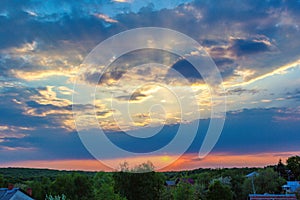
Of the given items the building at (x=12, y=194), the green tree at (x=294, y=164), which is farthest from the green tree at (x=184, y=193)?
the green tree at (x=294, y=164)

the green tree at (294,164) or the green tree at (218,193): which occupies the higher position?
the green tree at (294,164)

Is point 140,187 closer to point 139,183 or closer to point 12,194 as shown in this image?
point 139,183

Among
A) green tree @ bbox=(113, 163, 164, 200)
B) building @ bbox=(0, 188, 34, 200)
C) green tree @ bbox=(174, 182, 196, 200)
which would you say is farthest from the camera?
green tree @ bbox=(113, 163, 164, 200)

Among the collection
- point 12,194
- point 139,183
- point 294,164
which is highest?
point 294,164

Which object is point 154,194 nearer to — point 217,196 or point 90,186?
point 217,196

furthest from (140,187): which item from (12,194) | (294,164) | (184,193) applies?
(294,164)

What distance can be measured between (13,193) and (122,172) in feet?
70.8

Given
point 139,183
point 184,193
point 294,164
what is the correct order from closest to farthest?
point 184,193 < point 139,183 < point 294,164

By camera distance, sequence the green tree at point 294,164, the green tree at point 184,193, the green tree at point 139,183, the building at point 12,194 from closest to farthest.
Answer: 1. the building at point 12,194
2. the green tree at point 184,193
3. the green tree at point 139,183
4. the green tree at point 294,164

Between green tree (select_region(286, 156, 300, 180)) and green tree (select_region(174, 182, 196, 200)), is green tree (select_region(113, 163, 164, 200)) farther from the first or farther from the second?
green tree (select_region(286, 156, 300, 180))

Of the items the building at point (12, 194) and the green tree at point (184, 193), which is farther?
the green tree at point (184, 193)

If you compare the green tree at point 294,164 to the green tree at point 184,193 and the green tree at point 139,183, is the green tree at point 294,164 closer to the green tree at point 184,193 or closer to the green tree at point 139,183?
the green tree at point 139,183

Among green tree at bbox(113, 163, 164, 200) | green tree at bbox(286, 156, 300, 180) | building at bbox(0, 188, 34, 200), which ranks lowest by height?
building at bbox(0, 188, 34, 200)

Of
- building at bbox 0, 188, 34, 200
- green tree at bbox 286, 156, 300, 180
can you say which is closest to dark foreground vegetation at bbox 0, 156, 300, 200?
building at bbox 0, 188, 34, 200
